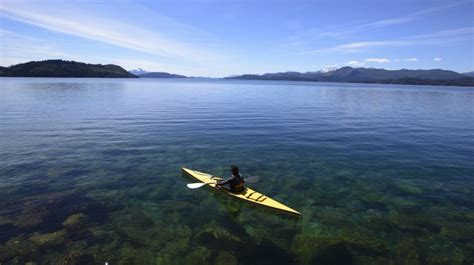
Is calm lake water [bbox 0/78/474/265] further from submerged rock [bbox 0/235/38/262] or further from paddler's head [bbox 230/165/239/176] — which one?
paddler's head [bbox 230/165/239/176]

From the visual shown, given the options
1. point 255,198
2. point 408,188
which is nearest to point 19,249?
point 255,198

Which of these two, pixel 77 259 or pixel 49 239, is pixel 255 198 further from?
pixel 49 239

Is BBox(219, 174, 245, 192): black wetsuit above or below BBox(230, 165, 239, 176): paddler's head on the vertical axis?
below

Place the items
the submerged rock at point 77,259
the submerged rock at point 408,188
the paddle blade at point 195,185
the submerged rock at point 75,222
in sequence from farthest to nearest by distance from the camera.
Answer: the submerged rock at point 408,188 → the paddle blade at point 195,185 → the submerged rock at point 75,222 → the submerged rock at point 77,259

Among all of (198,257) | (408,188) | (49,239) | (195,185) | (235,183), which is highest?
(235,183)

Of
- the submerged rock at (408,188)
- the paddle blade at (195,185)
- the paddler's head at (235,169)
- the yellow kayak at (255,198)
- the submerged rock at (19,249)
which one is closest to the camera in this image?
the submerged rock at (19,249)

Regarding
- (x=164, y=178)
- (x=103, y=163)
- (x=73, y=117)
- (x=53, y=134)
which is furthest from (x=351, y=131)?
(x=73, y=117)

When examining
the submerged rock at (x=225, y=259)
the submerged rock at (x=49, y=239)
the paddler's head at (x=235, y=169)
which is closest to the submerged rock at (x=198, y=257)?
the submerged rock at (x=225, y=259)

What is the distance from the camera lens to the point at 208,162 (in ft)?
83.9

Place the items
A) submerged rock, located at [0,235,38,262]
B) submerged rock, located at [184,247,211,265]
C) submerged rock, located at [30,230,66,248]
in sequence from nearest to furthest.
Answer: submerged rock, located at [0,235,38,262], submerged rock, located at [184,247,211,265], submerged rock, located at [30,230,66,248]

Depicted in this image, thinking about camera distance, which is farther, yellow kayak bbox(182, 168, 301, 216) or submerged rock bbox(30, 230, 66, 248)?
yellow kayak bbox(182, 168, 301, 216)

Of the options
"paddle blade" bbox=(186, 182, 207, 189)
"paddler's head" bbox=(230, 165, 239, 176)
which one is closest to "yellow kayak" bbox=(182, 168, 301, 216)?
"paddle blade" bbox=(186, 182, 207, 189)

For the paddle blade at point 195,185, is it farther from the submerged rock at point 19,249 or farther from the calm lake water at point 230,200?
the submerged rock at point 19,249

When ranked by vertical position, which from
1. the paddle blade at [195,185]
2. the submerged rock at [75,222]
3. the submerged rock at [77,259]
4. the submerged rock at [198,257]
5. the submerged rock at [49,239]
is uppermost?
the paddle blade at [195,185]
